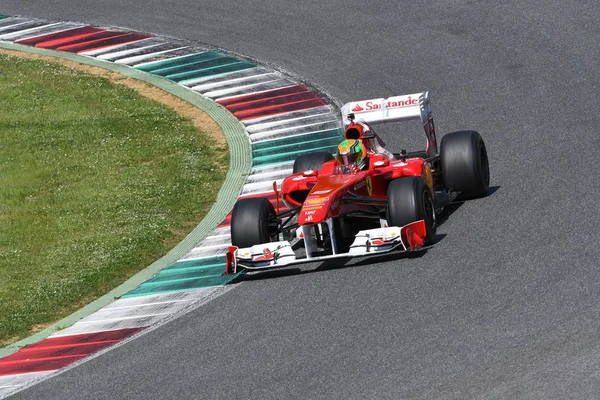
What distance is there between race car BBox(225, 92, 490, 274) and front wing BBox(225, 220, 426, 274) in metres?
0.01

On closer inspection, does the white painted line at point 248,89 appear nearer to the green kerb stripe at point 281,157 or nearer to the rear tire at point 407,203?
the green kerb stripe at point 281,157

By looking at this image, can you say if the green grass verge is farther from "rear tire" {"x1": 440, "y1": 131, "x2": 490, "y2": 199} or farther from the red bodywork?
"rear tire" {"x1": 440, "y1": 131, "x2": 490, "y2": 199}

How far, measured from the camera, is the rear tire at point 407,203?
44.1ft

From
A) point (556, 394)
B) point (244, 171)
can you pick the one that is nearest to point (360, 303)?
point (556, 394)

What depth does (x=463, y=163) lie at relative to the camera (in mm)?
15016

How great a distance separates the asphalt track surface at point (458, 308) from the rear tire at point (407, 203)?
1.59ft

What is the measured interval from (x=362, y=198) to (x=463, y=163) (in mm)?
1768

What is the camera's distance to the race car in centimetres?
1345

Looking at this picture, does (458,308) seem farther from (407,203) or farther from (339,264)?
(339,264)

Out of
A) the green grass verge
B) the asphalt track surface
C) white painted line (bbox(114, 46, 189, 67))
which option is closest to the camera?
the asphalt track surface

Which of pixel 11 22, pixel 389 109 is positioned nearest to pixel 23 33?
pixel 11 22

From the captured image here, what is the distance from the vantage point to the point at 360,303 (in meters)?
12.6

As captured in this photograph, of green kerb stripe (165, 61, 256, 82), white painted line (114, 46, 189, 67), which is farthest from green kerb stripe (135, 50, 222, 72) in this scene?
green kerb stripe (165, 61, 256, 82)

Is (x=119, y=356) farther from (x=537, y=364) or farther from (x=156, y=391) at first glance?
(x=537, y=364)
